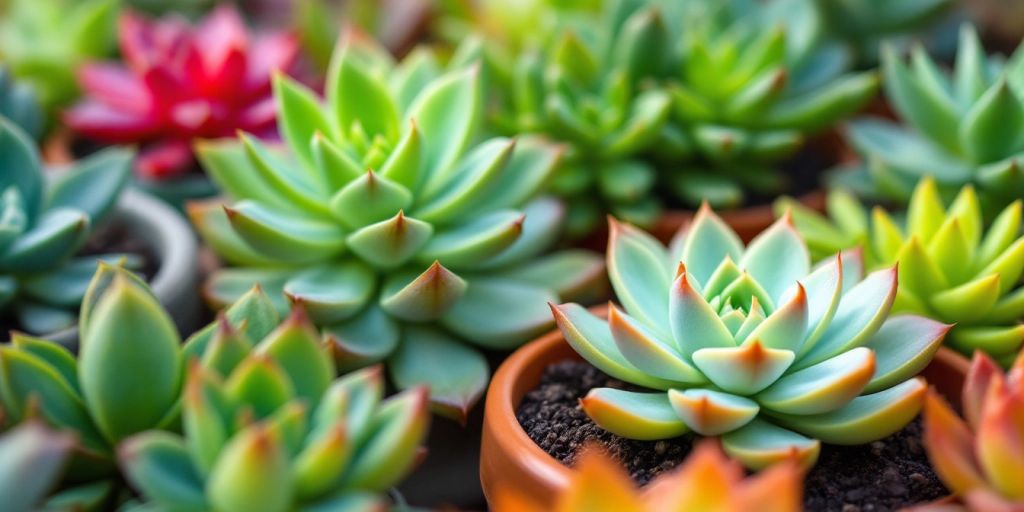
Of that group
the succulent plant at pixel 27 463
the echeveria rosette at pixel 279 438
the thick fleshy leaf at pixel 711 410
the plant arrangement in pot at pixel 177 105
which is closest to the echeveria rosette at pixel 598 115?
the plant arrangement in pot at pixel 177 105

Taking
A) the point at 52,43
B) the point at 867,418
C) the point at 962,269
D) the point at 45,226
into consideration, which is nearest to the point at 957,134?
the point at 962,269

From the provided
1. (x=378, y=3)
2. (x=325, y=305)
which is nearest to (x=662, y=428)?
(x=325, y=305)

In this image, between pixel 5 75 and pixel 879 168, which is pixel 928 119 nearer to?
pixel 879 168

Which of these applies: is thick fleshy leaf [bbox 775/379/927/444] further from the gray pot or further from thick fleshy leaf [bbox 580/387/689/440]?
the gray pot

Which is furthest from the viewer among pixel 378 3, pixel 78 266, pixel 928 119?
pixel 378 3

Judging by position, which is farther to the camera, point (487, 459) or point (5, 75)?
point (5, 75)

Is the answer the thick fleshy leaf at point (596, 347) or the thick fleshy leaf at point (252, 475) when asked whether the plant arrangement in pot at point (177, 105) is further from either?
the thick fleshy leaf at point (252, 475)
